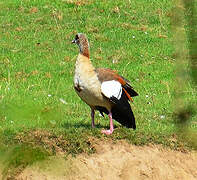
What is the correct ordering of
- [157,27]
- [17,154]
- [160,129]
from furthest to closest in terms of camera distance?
1. [157,27]
2. [160,129]
3. [17,154]

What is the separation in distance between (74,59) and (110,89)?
18.2 feet

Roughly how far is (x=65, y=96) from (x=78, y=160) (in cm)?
341

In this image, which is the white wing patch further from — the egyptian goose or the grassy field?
the grassy field

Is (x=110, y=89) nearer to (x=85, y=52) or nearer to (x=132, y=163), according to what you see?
(x=85, y=52)

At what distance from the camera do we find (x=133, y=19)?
15.1m

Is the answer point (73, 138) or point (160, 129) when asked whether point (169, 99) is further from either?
point (73, 138)

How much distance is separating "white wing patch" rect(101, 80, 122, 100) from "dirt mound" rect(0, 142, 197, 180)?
0.54m

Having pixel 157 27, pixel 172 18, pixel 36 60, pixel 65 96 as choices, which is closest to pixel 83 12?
pixel 157 27

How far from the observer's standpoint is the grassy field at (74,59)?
6926 millimetres

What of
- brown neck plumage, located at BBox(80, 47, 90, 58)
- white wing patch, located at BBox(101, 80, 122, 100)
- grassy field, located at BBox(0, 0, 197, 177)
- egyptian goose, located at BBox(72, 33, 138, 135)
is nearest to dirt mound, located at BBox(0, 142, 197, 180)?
grassy field, located at BBox(0, 0, 197, 177)

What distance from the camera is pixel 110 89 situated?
685 cm

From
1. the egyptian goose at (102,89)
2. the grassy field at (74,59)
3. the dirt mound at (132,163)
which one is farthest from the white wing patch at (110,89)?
the dirt mound at (132,163)

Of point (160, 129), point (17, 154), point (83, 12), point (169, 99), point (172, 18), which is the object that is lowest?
point (83, 12)

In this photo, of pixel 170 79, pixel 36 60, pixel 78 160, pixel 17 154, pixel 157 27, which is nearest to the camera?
pixel 17 154
